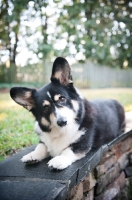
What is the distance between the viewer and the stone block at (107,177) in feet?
8.23

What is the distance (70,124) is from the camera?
240 centimetres

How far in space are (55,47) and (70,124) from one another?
3.89m

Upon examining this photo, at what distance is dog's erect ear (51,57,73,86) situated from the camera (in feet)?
7.94

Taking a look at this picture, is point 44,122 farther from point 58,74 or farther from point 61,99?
point 58,74

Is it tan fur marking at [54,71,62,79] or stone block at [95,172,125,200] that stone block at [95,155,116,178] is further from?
tan fur marking at [54,71,62,79]

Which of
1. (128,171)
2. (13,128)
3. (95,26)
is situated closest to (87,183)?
(128,171)

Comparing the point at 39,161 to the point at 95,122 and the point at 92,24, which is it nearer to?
the point at 95,122

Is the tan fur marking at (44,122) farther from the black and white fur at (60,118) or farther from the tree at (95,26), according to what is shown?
the tree at (95,26)

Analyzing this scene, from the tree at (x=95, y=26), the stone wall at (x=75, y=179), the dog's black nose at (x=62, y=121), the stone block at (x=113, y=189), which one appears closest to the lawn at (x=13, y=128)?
the stone wall at (x=75, y=179)

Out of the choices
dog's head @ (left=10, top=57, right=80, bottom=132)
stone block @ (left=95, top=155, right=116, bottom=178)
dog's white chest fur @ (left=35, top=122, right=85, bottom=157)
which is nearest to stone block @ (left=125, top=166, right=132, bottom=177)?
stone block @ (left=95, top=155, right=116, bottom=178)

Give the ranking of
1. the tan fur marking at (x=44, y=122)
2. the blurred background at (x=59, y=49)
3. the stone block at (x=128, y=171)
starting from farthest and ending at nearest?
1. the blurred background at (x=59, y=49)
2. the stone block at (x=128, y=171)
3. the tan fur marking at (x=44, y=122)

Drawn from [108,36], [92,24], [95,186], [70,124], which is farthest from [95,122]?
[108,36]

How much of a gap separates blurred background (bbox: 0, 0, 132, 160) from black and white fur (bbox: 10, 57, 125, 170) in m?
0.72

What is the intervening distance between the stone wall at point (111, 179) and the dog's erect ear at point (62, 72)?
971 mm
